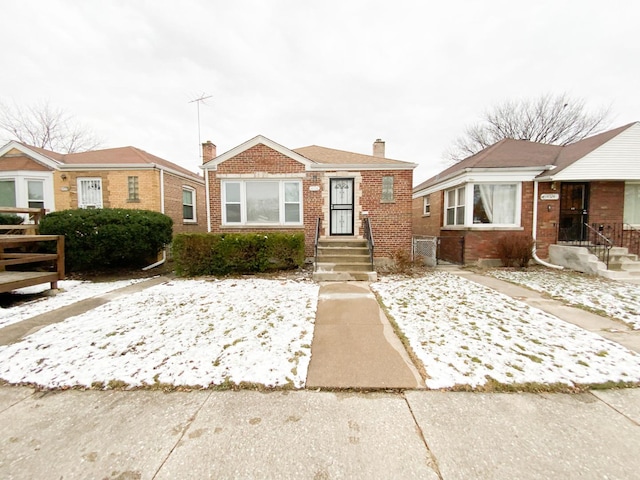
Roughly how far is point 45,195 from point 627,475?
1536 centimetres

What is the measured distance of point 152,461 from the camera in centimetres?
181

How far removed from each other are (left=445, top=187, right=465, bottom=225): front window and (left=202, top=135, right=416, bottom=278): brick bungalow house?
252 centimetres

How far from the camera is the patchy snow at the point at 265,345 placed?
2766mm

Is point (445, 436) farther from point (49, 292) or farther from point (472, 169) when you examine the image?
point (472, 169)

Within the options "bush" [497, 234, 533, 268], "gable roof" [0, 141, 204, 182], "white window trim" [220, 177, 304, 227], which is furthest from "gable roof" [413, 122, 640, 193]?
"gable roof" [0, 141, 204, 182]

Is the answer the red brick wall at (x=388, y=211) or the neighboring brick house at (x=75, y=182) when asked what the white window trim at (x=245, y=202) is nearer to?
the red brick wall at (x=388, y=211)

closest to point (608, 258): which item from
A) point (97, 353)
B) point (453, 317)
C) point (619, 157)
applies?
point (619, 157)

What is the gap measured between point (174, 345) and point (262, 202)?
262 inches

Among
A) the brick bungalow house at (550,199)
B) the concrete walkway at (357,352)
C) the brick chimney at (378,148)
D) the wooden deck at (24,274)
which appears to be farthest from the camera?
the brick chimney at (378,148)

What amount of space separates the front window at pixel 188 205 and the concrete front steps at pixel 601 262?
14.5 m

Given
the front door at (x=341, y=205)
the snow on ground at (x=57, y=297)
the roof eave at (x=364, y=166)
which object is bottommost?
the snow on ground at (x=57, y=297)

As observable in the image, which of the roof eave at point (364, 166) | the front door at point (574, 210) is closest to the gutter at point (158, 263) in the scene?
the roof eave at point (364, 166)

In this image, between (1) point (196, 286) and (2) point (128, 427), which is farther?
(1) point (196, 286)

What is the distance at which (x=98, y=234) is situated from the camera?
24.6 ft
